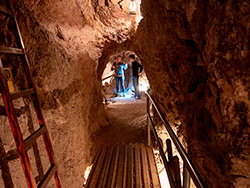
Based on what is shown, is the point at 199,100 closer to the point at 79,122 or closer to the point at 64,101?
the point at 64,101

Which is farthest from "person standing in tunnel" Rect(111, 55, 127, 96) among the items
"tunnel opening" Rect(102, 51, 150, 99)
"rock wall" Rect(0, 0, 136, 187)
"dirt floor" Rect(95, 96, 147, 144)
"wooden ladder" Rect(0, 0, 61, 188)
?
"wooden ladder" Rect(0, 0, 61, 188)

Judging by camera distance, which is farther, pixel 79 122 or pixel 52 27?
pixel 79 122

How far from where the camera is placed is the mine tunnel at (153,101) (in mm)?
1210

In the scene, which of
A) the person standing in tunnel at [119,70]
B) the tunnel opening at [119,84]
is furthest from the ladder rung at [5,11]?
the tunnel opening at [119,84]

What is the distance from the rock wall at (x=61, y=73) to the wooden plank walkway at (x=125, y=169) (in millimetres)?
341

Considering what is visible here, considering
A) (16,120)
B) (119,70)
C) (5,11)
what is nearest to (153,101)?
(16,120)

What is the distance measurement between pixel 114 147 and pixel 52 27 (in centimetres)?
295

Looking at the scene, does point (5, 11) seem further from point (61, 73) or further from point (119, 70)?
point (119, 70)

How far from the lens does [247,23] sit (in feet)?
3.32

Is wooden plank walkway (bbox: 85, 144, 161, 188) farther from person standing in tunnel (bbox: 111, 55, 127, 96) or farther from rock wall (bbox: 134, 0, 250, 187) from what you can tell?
person standing in tunnel (bbox: 111, 55, 127, 96)

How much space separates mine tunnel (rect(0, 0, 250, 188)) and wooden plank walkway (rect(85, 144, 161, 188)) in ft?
0.07

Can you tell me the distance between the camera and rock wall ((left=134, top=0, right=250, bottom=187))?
3.65 ft

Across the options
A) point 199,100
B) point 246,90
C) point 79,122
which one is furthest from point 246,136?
point 79,122

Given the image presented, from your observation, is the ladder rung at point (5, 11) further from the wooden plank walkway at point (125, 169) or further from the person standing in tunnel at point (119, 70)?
the person standing in tunnel at point (119, 70)
